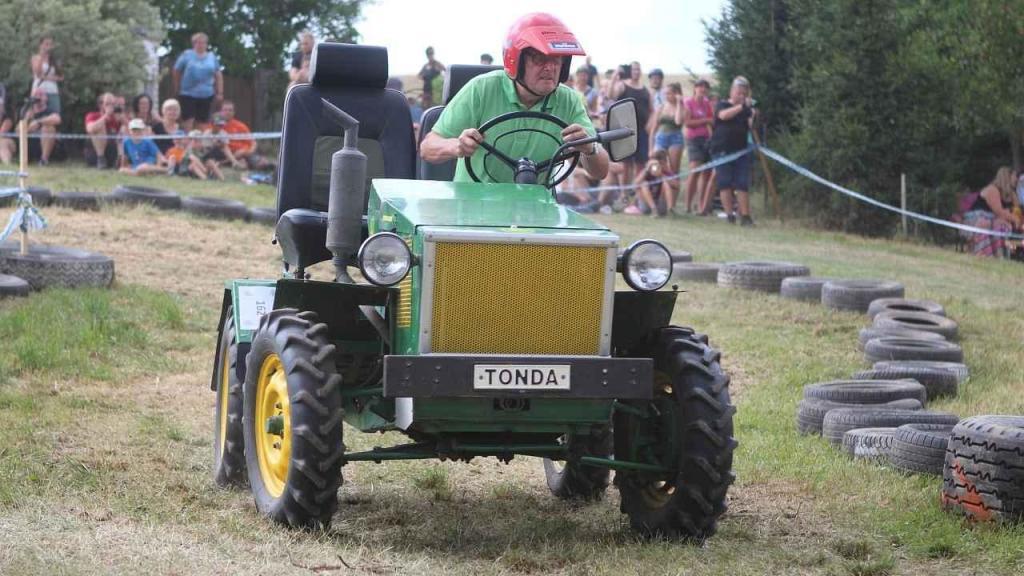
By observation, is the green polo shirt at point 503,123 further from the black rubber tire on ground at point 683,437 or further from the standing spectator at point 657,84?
the standing spectator at point 657,84

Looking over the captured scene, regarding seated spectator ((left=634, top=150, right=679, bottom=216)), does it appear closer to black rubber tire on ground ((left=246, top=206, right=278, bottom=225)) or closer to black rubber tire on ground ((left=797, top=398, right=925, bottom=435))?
black rubber tire on ground ((left=246, top=206, right=278, bottom=225))

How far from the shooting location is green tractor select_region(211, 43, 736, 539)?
5.34 metres

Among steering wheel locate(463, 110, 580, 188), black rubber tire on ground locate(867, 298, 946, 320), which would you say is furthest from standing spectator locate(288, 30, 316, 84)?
steering wheel locate(463, 110, 580, 188)

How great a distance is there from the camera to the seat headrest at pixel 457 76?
7.81 m

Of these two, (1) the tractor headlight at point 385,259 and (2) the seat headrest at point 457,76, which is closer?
(1) the tractor headlight at point 385,259

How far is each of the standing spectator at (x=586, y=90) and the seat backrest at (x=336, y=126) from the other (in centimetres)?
1198

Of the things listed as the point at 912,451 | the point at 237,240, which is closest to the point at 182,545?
the point at 912,451

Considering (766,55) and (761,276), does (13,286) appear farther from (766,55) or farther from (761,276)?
(766,55)

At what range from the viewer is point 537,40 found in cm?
625

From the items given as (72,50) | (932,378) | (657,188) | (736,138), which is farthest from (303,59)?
(932,378)

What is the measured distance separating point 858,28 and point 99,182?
10296 millimetres

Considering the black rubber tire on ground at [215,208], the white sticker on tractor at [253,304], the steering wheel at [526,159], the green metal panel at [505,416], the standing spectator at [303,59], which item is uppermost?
the standing spectator at [303,59]

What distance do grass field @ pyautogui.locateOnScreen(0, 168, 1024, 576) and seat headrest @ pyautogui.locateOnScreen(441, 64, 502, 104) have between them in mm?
1901

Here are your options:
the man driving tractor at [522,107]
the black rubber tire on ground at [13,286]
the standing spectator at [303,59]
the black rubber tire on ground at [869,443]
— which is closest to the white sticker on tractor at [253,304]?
the man driving tractor at [522,107]
